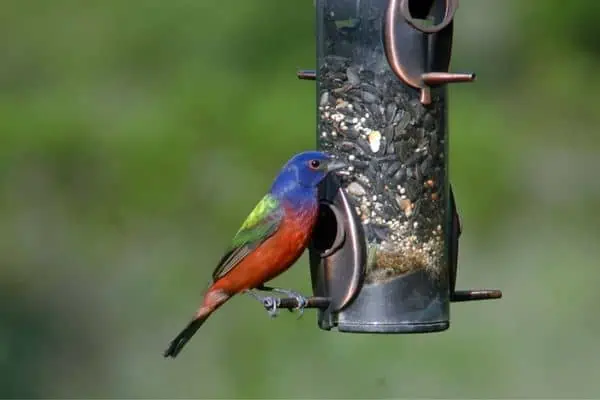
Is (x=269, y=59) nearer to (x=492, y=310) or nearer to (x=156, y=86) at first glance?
(x=156, y=86)

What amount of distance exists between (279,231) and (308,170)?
0.91ft

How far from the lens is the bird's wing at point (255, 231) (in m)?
7.49

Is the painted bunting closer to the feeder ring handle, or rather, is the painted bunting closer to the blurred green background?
the feeder ring handle

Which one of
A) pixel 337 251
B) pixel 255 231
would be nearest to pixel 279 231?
pixel 255 231

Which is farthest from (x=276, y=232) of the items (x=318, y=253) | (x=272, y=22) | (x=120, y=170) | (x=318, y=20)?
(x=272, y=22)

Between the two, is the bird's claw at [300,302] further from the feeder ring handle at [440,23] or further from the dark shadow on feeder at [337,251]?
the feeder ring handle at [440,23]

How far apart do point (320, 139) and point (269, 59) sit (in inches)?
259

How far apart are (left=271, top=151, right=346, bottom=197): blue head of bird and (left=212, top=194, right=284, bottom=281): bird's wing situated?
0.33 feet

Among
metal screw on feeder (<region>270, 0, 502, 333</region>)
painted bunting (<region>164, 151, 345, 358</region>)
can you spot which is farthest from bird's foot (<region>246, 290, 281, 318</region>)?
metal screw on feeder (<region>270, 0, 502, 333</region>)

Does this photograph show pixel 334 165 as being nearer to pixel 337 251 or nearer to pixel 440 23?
pixel 337 251

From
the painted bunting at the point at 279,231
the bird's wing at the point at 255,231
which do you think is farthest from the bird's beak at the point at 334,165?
the bird's wing at the point at 255,231

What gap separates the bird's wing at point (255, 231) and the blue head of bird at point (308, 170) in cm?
10

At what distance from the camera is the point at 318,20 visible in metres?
7.70

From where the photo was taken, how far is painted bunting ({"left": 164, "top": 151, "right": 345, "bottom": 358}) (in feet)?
24.3
